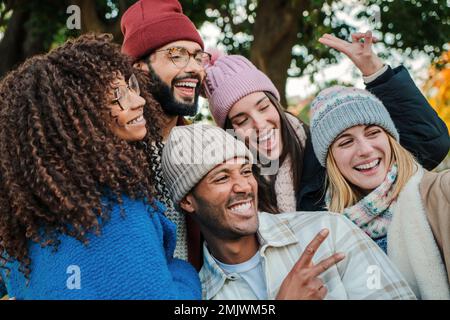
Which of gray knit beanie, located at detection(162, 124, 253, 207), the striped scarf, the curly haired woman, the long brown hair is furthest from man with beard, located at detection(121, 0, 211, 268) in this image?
the striped scarf

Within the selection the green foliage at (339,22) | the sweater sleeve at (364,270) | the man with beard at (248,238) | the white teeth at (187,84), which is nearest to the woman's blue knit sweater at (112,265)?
the man with beard at (248,238)

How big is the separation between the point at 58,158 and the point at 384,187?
1.86m

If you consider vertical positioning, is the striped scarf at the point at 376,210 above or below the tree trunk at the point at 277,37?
below

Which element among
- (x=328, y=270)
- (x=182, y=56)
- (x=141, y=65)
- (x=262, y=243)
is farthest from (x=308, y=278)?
(x=141, y=65)

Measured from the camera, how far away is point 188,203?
307 cm

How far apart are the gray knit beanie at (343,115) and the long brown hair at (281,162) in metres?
0.45

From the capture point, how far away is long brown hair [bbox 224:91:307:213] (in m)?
3.95

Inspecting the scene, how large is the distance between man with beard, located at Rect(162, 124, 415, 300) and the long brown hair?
2.74 ft

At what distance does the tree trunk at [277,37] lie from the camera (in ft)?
27.2

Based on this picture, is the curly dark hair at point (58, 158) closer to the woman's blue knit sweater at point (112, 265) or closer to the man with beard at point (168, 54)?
the woman's blue knit sweater at point (112, 265)

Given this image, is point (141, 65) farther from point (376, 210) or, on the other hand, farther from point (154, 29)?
point (376, 210)

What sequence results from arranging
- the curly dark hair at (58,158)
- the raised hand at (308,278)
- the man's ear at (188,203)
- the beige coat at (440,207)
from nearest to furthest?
the curly dark hair at (58,158) < the raised hand at (308,278) < the beige coat at (440,207) < the man's ear at (188,203)

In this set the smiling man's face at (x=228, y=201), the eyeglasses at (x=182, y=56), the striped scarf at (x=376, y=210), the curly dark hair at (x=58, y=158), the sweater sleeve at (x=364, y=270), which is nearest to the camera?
the curly dark hair at (x=58, y=158)
